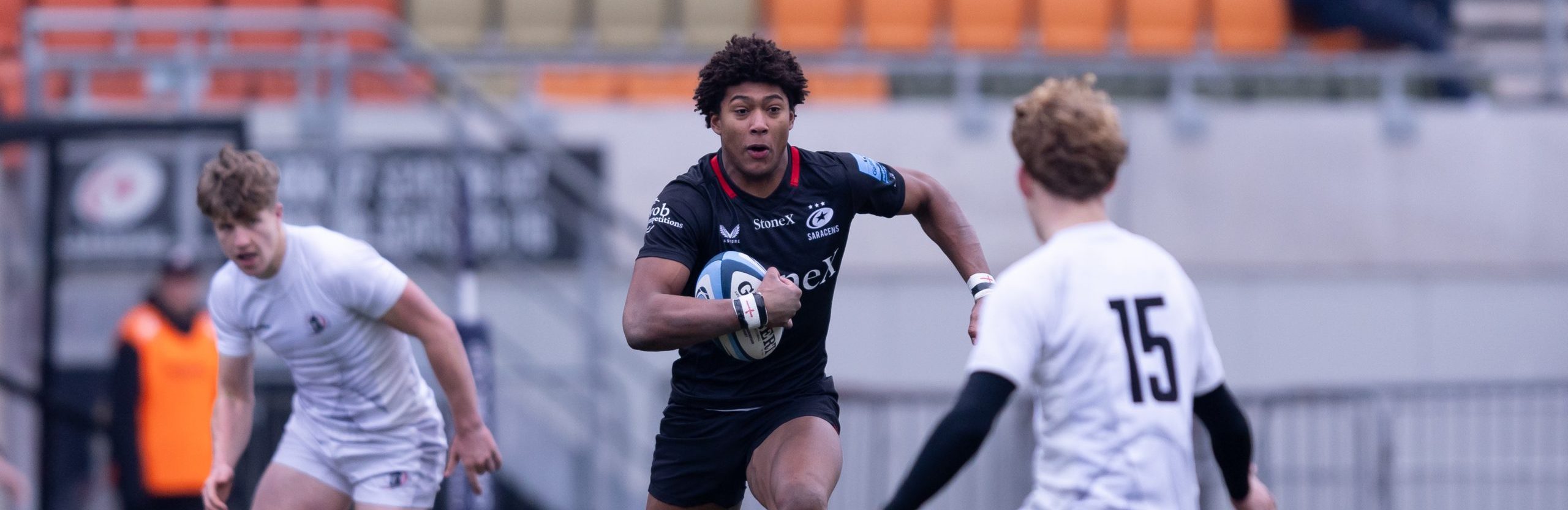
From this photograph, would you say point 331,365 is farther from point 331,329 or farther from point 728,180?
point 728,180

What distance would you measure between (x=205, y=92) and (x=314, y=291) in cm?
678

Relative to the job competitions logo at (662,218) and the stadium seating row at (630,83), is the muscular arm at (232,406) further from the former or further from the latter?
the stadium seating row at (630,83)

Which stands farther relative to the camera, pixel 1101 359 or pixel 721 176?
pixel 721 176

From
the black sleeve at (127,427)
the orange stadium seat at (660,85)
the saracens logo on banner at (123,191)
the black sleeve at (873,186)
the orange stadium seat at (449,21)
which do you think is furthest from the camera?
the orange stadium seat at (449,21)

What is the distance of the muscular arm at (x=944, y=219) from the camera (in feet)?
17.0

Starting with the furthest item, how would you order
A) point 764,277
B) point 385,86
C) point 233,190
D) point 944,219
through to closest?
point 385,86, point 944,219, point 233,190, point 764,277

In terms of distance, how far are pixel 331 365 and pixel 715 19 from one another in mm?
9598

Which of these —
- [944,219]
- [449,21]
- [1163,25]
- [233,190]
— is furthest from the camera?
[1163,25]

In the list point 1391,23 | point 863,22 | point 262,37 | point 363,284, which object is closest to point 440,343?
point 363,284

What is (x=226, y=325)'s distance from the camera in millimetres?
5352

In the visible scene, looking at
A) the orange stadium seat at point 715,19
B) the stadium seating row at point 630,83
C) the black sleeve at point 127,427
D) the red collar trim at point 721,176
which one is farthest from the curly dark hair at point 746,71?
the orange stadium seat at point 715,19

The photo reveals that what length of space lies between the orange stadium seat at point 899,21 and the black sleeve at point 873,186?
971cm

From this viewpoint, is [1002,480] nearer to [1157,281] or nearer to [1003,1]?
[1157,281]

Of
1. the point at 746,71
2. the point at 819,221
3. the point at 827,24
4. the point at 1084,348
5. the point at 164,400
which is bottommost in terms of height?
the point at 164,400
